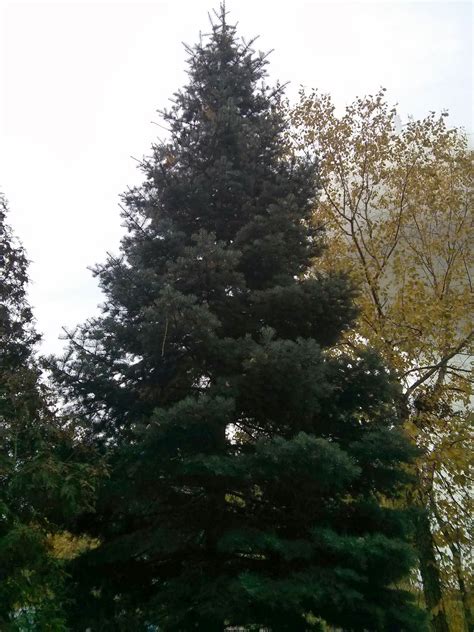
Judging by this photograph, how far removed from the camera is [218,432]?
24.9ft

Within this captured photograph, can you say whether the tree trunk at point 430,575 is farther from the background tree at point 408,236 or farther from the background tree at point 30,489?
the background tree at point 30,489

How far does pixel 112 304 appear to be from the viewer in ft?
29.8

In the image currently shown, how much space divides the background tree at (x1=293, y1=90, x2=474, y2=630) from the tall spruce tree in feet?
12.5

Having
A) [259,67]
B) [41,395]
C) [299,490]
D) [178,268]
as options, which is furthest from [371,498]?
[259,67]

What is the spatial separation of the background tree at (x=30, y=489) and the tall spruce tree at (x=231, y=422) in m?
0.57

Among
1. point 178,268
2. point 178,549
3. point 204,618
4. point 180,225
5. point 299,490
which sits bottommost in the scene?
point 204,618

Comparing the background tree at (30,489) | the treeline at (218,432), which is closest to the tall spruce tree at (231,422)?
the treeline at (218,432)

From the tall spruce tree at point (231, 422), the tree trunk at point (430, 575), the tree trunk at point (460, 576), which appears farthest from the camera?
the tree trunk at point (460, 576)

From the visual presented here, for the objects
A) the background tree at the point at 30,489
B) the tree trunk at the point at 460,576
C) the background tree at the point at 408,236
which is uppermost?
Answer: the background tree at the point at 408,236

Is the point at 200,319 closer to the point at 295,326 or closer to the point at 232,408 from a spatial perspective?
the point at 232,408

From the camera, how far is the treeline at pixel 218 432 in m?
7.00

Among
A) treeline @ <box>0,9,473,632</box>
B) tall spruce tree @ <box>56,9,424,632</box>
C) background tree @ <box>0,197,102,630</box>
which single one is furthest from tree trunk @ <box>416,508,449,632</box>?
background tree @ <box>0,197,102,630</box>

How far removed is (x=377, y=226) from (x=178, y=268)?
766cm

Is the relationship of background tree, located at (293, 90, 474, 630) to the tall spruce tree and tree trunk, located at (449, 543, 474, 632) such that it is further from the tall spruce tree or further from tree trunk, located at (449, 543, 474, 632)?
the tall spruce tree
